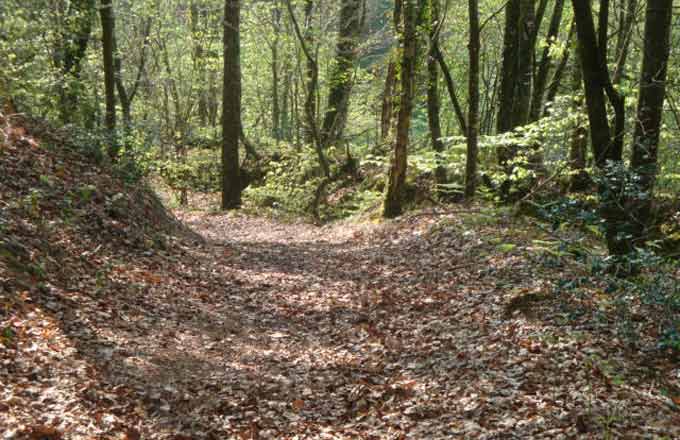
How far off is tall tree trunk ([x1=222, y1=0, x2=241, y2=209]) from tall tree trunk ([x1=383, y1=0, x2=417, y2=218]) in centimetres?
694

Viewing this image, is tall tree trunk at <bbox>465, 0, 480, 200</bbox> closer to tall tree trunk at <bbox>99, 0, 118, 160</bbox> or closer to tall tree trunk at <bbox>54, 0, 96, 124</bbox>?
tall tree trunk at <bbox>99, 0, 118, 160</bbox>

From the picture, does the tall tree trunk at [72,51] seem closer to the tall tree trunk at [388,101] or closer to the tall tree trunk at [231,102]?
the tall tree trunk at [231,102]

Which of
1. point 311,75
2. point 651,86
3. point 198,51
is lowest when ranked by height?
point 651,86

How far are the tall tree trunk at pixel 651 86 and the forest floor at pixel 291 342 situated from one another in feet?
5.00

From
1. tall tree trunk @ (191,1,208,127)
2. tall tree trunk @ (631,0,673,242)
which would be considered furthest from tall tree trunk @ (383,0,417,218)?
tall tree trunk @ (191,1,208,127)

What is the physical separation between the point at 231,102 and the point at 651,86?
14.3 metres

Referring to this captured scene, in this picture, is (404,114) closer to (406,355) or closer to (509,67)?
(509,67)

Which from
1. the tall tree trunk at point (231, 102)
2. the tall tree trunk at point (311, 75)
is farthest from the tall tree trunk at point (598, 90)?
the tall tree trunk at point (231, 102)

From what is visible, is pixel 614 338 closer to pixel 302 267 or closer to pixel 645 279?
pixel 645 279

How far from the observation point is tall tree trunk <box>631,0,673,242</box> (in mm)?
6164

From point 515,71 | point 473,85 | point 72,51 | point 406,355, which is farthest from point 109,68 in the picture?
point 406,355

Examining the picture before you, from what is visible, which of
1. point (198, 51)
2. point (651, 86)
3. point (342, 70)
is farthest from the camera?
point (198, 51)

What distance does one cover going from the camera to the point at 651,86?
6305mm

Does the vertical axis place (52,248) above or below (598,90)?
below
